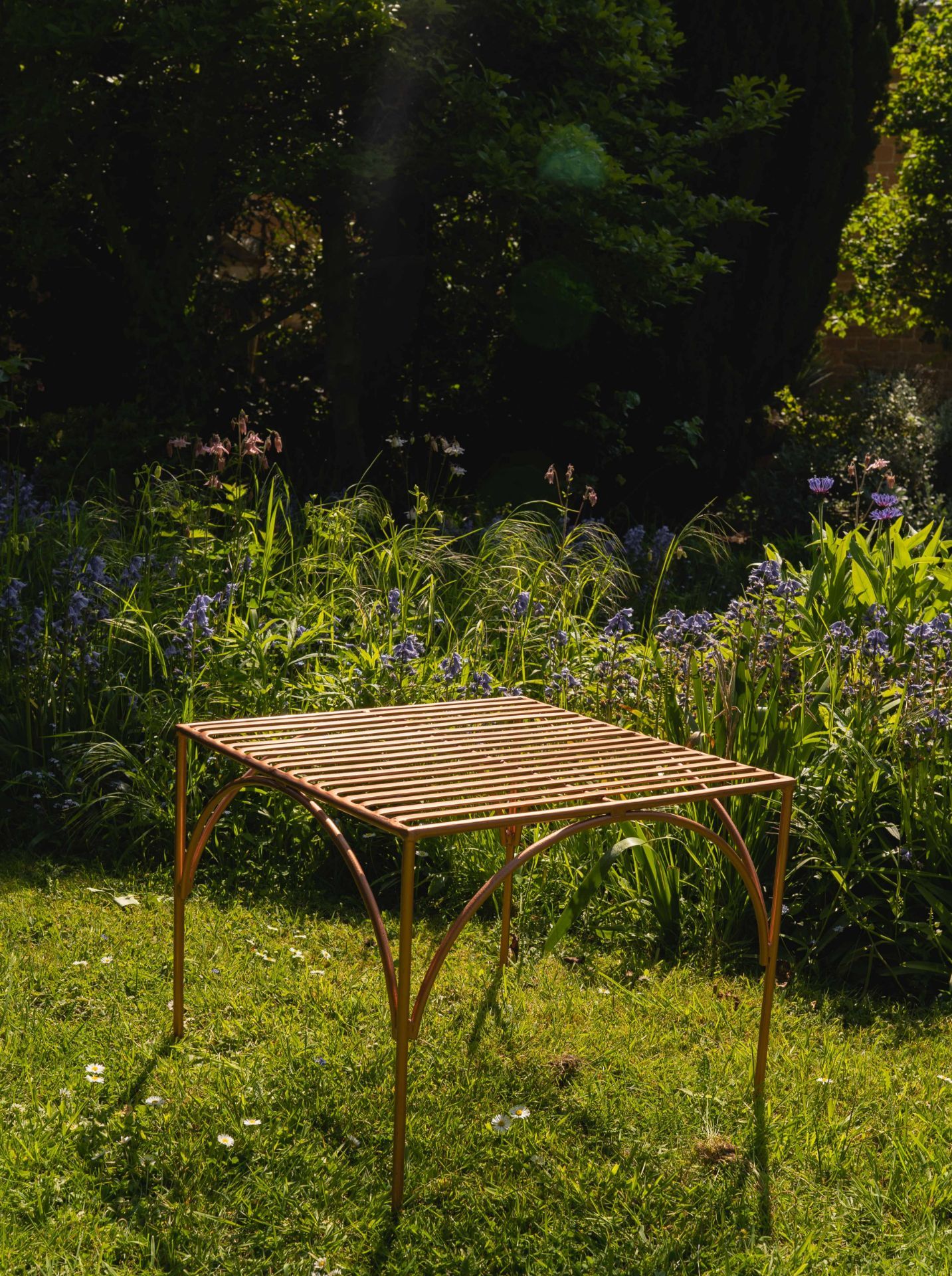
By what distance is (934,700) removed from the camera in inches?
148

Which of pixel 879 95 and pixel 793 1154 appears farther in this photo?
pixel 879 95

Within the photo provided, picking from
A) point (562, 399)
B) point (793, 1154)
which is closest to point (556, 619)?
point (793, 1154)

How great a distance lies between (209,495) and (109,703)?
74.6 inches

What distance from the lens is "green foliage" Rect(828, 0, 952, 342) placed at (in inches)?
463

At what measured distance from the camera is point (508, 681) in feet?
14.6

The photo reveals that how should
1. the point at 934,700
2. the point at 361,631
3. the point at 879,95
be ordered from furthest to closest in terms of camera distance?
1. the point at 879,95
2. the point at 361,631
3. the point at 934,700

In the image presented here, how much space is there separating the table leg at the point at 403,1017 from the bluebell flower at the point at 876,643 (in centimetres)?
202

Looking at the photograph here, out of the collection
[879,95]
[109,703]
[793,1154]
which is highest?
[879,95]

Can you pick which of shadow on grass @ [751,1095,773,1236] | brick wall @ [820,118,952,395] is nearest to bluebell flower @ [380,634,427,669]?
shadow on grass @ [751,1095,773,1236]

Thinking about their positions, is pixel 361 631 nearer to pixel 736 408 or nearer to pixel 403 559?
pixel 403 559

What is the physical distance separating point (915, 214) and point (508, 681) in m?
9.72

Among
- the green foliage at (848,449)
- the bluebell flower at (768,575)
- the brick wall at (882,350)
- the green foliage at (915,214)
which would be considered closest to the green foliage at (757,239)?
the green foliage at (848,449)

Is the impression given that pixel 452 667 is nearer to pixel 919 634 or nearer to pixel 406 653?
pixel 406 653

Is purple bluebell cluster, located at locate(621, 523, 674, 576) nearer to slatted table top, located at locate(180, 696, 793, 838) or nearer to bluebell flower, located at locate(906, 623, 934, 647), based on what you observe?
bluebell flower, located at locate(906, 623, 934, 647)
